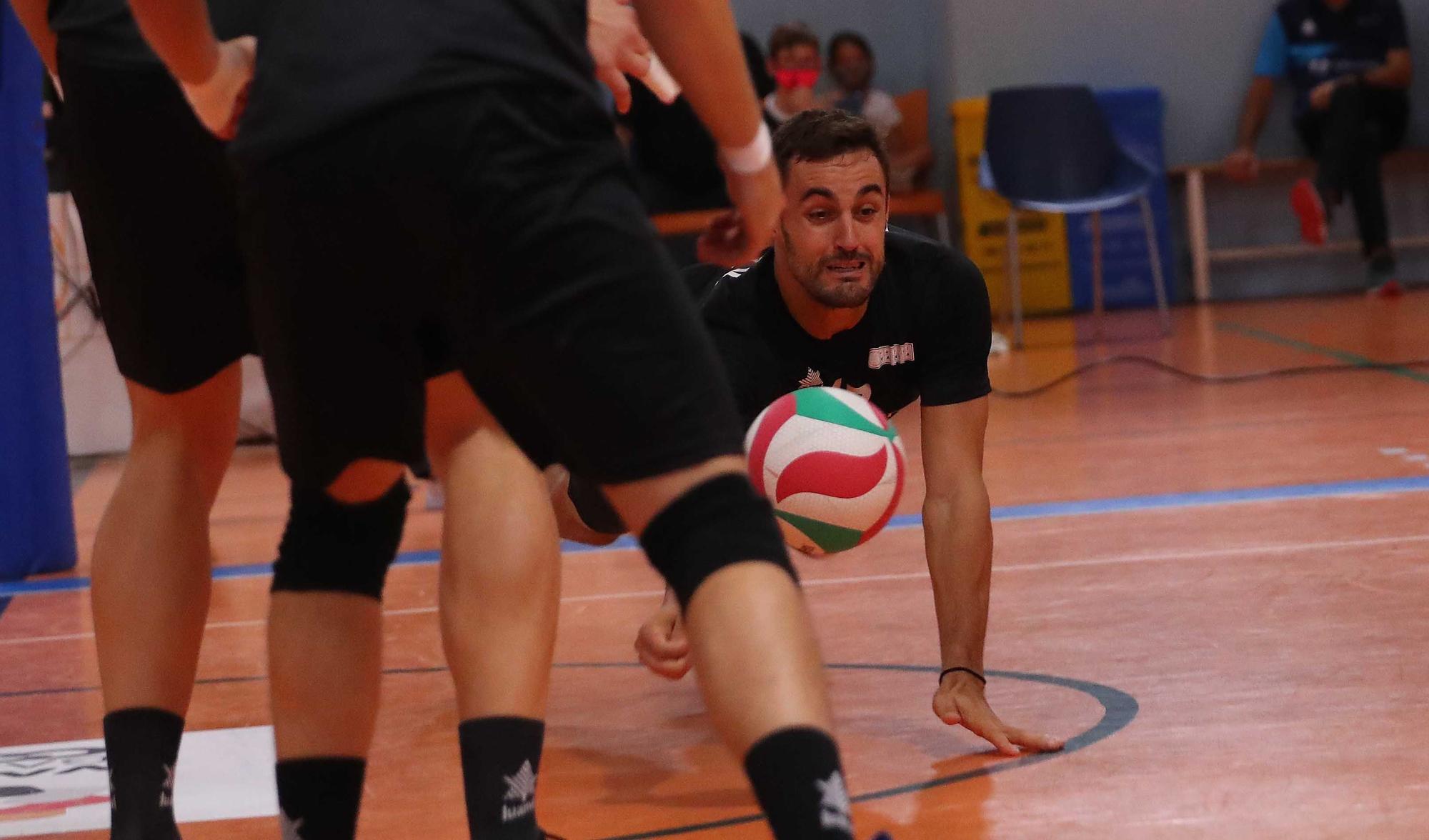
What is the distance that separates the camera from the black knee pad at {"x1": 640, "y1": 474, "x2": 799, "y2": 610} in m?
1.55

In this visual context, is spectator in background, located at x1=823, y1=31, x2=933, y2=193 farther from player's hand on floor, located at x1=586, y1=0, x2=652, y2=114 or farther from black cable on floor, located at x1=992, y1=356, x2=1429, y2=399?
player's hand on floor, located at x1=586, y1=0, x2=652, y2=114

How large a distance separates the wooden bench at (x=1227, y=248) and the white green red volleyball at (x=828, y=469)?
362 inches

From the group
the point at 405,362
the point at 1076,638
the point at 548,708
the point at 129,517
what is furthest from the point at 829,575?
the point at 405,362

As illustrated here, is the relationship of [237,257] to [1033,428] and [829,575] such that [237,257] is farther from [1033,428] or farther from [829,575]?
[1033,428]

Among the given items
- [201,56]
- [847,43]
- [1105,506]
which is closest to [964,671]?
[201,56]

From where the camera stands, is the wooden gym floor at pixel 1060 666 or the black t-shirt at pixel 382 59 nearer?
the black t-shirt at pixel 382 59

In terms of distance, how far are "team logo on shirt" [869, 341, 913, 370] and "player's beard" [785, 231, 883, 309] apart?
0.32 feet

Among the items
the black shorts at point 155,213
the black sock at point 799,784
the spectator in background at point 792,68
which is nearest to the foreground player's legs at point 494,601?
the black shorts at point 155,213

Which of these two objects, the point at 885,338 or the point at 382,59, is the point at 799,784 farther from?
the point at 885,338

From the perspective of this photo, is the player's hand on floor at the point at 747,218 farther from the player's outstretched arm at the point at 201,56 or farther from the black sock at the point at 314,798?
the black sock at the point at 314,798

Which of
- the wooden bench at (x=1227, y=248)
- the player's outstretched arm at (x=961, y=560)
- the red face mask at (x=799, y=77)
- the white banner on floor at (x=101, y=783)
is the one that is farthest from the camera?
the wooden bench at (x=1227, y=248)

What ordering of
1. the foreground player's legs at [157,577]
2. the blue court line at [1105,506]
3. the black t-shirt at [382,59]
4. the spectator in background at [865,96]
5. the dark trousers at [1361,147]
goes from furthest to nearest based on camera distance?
the spectator in background at [865,96]
the dark trousers at [1361,147]
the blue court line at [1105,506]
the foreground player's legs at [157,577]
the black t-shirt at [382,59]

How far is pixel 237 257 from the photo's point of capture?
2115mm

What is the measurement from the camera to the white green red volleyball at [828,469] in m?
3.09
